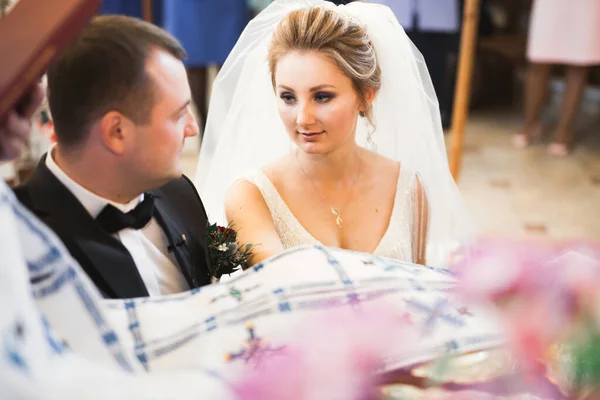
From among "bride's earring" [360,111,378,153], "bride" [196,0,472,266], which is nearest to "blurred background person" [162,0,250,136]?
"bride" [196,0,472,266]

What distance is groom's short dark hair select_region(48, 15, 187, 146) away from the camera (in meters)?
1.01

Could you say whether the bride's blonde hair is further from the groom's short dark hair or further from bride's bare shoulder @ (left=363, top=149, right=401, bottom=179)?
the groom's short dark hair

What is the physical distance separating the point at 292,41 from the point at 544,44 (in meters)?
3.63

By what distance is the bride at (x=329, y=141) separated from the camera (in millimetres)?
1575

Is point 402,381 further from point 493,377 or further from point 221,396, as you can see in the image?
point 221,396

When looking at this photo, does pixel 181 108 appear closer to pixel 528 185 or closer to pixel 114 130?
pixel 114 130

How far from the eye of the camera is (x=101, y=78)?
1.02 metres

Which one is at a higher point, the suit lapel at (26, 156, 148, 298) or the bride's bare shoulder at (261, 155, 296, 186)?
the suit lapel at (26, 156, 148, 298)

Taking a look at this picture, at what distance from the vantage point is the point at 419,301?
3.56 feet

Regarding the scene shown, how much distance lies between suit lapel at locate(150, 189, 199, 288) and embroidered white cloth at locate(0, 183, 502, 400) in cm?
20

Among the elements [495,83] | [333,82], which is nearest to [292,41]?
A: [333,82]

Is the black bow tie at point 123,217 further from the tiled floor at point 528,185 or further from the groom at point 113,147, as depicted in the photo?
the tiled floor at point 528,185

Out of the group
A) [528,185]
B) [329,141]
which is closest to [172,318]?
[329,141]

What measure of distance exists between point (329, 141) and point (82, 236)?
673mm
